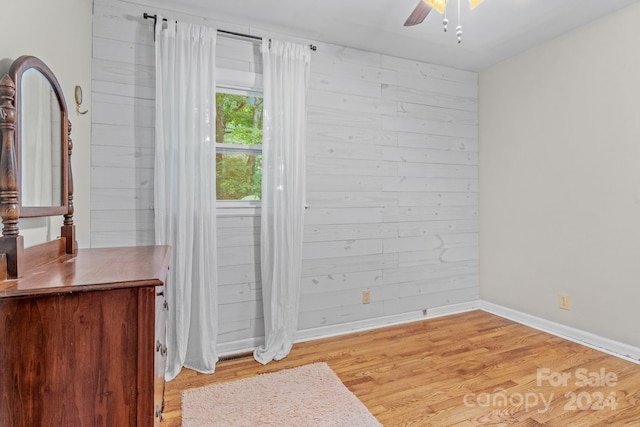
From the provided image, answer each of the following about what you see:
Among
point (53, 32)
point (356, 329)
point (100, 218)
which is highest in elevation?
point (53, 32)

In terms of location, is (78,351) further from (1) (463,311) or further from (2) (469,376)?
(1) (463,311)

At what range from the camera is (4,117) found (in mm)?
1011

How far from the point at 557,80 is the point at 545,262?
1563 mm

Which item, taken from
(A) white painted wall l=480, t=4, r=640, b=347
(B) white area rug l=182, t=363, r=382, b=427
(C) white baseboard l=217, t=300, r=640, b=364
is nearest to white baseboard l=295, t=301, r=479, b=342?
(C) white baseboard l=217, t=300, r=640, b=364

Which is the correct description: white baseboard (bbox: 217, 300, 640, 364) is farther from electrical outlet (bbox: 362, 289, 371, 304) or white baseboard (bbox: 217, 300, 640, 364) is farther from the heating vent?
electrical outlet (bbox: 362, 289, 371, 304)

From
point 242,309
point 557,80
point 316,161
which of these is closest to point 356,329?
point 242,309

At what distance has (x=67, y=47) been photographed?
5.74 feet

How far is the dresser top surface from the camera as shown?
2.90 feet

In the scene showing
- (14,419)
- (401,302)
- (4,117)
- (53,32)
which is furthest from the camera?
(401,302)

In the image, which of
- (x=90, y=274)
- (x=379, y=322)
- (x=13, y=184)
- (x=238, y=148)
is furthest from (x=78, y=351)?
(x=379, y=322)

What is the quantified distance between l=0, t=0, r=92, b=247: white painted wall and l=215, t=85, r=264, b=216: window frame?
2.71 feet

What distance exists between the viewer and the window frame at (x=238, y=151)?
2.60 meters

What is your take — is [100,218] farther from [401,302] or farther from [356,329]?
[401,302]

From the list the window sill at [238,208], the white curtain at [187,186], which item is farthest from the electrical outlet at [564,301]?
the white curtain at [187,186]
